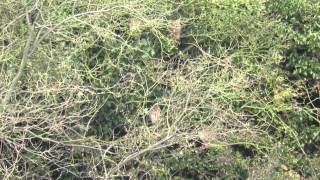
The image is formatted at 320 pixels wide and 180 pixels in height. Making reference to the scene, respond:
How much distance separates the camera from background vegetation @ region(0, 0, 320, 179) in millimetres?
6379

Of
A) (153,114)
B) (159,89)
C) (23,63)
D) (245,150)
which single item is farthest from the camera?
(245,150)

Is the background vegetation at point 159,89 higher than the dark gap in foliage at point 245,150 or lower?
higher

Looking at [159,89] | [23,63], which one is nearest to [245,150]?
[159,89]

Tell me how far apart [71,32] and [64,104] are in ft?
2.95

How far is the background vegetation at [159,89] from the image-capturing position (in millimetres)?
6379

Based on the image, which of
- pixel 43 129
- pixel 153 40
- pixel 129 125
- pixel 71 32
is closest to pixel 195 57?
pixel 153 40

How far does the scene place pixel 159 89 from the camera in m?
7.61

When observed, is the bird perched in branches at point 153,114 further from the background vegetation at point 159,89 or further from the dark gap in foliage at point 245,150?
the dark gap in foliage at point 245,150

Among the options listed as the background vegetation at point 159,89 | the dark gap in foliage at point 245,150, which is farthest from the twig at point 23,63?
the dark gap in foliage at point 245,150

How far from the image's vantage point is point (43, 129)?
20.6ft

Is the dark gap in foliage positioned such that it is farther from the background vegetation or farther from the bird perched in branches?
the bird perched in branches

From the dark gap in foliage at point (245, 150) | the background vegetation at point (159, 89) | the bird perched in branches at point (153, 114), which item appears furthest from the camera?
the dark gap in foliage at point (245, 150)

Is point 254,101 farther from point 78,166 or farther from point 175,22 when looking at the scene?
point 78,166

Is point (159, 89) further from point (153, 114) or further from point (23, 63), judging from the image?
point (23, 63)
